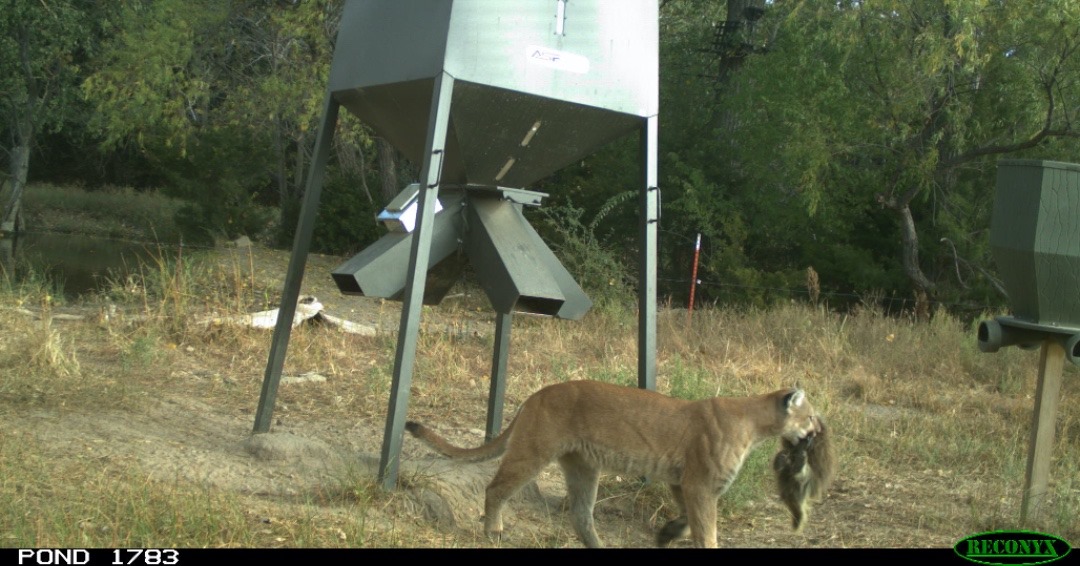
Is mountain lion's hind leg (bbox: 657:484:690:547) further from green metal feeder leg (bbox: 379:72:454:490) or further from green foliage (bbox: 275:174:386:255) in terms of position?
green foliage (bbox: 275:174:386:255)

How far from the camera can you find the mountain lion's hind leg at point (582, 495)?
665cm

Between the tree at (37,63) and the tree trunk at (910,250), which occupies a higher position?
the tree at (37,63)

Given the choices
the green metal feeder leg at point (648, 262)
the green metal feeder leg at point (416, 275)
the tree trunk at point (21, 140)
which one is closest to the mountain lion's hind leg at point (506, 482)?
the green metal feeder leg at point (416, 275)

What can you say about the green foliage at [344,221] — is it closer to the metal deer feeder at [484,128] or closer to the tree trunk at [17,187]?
the tree trunk at [17,187]

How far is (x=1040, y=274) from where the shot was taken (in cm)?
643

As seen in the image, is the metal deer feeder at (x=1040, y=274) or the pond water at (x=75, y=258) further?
the pond water at (x=75, y=258)

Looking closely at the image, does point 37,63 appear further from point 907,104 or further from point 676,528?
point 676,528

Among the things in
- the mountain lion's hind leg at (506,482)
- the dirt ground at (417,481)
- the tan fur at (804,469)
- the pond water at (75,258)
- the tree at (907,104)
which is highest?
the tree at (907,104)

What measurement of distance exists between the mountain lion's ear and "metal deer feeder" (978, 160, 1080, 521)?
1416 mm

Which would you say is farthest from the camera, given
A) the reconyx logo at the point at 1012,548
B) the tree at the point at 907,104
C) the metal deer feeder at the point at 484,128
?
the tree at the point at 907,104

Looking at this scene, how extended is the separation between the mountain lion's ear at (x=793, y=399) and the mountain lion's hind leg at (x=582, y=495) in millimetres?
1237

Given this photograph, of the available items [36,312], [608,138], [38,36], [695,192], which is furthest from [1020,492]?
[38,36]

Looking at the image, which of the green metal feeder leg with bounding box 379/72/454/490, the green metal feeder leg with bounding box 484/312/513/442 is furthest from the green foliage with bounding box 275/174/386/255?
the green metal feeder leg with bounding box 379/72/454/490

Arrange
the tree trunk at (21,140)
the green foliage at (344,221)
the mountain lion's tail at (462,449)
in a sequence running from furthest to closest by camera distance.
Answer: the tree trunk at (21,140) < the green foliage at (344,221) < the mountain lion's tail at (462,449)
